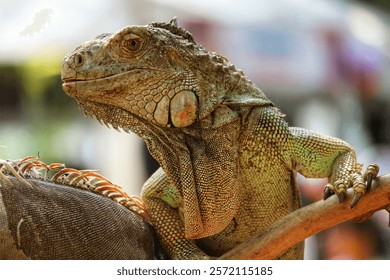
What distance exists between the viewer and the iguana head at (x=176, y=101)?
2.03 meters

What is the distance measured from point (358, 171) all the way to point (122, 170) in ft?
3.96

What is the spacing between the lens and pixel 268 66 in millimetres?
2701

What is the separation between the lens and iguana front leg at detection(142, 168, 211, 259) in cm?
235

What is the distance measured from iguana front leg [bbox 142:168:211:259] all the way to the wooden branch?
314 mm

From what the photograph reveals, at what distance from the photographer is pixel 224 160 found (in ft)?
7.09

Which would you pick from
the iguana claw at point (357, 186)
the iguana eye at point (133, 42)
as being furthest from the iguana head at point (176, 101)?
the iguana claw at point (357, 186)

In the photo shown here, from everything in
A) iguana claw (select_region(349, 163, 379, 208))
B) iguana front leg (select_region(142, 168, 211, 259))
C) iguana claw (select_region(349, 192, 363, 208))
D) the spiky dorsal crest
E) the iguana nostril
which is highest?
the spiky dorsal crest

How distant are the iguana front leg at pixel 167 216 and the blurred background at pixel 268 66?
356 millimetres

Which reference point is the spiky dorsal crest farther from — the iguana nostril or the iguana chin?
the iguana nostril

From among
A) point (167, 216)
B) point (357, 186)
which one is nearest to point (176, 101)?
point (167, 216)

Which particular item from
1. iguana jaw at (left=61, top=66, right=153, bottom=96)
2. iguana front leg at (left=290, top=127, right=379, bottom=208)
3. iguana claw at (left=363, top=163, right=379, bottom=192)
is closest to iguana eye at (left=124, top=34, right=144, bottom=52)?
iguana jaw at (left=61, top=66, right=153, bottom=96)

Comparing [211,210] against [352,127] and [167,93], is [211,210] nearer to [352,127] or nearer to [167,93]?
[167,93]

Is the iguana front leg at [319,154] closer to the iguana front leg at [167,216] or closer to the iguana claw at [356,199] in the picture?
the iguana claw at [356,199]

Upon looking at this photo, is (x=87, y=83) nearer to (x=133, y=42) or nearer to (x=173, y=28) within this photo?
(x=133, y=42)
